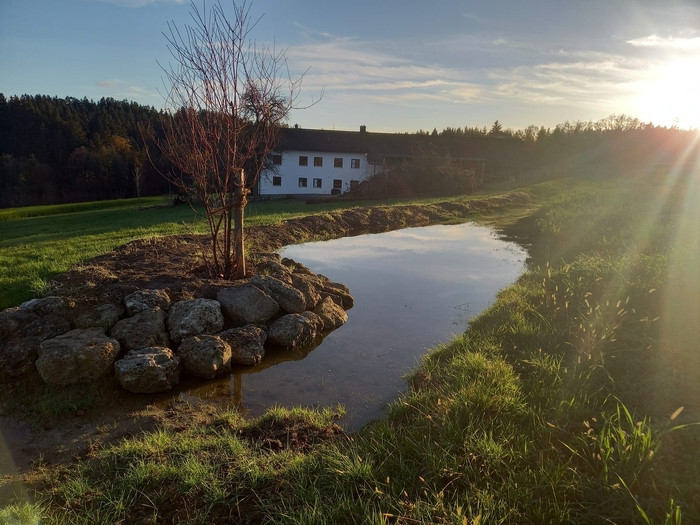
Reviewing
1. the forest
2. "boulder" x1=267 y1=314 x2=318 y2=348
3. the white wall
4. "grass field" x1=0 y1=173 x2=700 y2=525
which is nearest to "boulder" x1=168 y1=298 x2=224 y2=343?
"boulder" x1=267 y1=314 x2=318 y2=348

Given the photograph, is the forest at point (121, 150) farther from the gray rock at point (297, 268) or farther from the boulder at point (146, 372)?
the boulder at point (146, 372)

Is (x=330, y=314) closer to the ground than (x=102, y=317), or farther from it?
closer to the ground

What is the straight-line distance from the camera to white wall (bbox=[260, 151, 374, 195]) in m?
44.2

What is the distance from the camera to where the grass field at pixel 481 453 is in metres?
3.12

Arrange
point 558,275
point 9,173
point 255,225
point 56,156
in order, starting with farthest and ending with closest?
point 56,156, point 9,173, point 255,225, point 558,275

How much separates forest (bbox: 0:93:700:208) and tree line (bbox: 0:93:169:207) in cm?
12

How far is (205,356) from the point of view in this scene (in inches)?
246

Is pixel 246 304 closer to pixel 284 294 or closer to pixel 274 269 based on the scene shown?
pixel 284 294

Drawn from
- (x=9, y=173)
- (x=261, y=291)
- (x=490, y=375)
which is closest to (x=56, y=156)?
(x=9, y=173)

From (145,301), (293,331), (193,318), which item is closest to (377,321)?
(293,331)

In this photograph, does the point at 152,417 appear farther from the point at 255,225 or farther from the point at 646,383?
the point at 255,225

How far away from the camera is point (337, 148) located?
148 ft

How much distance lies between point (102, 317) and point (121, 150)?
69.0m

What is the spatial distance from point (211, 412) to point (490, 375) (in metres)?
A: 3.43
